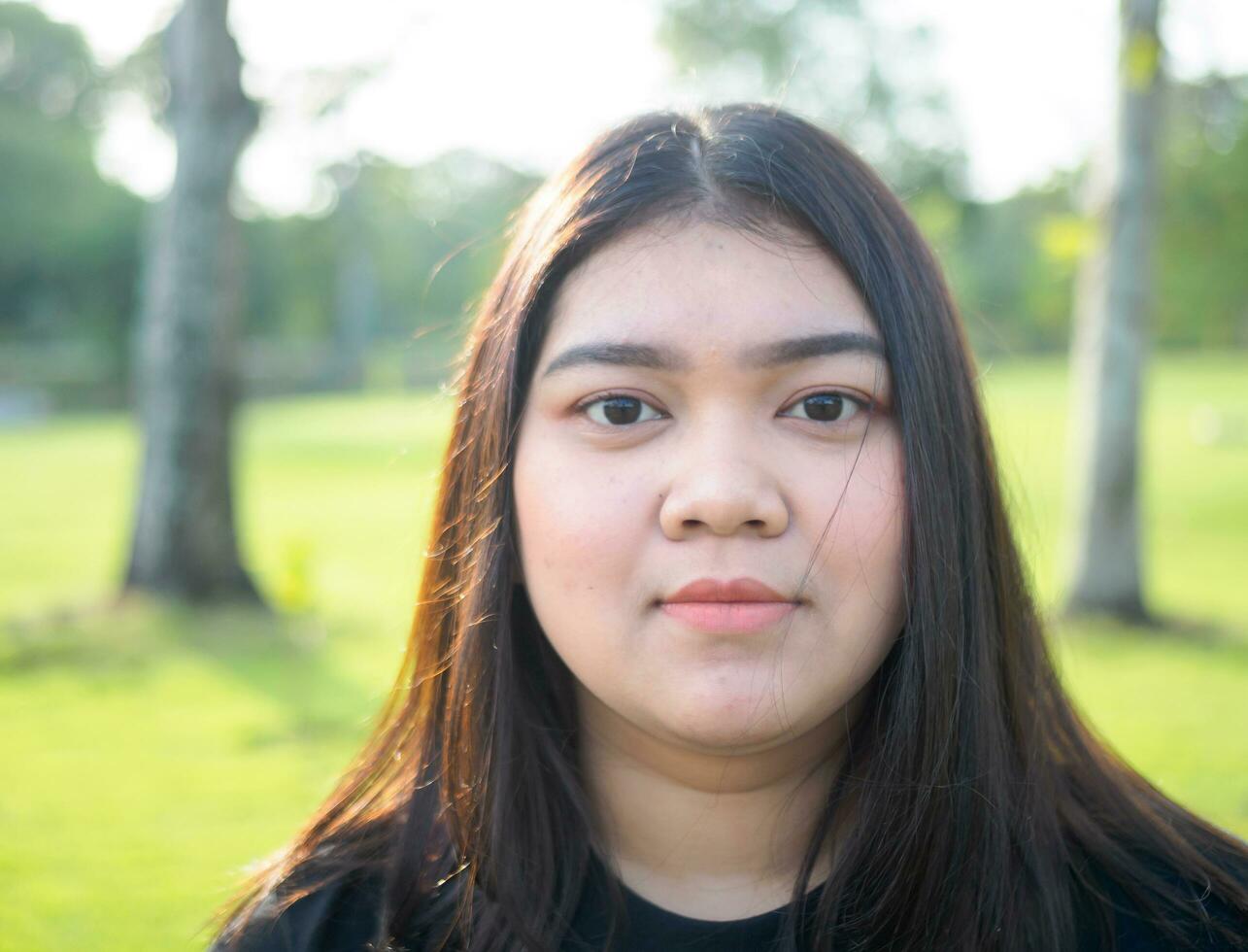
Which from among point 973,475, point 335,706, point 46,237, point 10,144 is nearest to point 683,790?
point 973,475

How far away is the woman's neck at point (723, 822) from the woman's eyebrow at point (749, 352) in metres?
0.52

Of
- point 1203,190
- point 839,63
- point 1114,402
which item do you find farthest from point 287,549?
point 839,63

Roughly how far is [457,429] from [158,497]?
254 inches

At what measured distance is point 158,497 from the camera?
7.87 meters

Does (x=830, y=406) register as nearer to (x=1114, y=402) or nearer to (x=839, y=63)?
(x=1114, y=402)

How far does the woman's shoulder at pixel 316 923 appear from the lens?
1.71 meters

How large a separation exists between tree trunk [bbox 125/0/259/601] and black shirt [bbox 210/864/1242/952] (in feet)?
21.2

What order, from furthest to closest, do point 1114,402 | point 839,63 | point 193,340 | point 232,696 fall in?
point 839,63, point 193,340, point 1114,402, point 232,696

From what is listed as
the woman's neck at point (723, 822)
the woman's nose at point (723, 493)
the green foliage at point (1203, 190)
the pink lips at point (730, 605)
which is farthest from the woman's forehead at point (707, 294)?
the green foliage at point (1203, 190)

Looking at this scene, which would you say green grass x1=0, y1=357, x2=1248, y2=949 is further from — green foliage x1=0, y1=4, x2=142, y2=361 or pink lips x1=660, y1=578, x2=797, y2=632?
green foliage x1=0, y1=4, x2=142, y2=361

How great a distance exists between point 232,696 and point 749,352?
4.99m

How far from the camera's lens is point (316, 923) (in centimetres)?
173

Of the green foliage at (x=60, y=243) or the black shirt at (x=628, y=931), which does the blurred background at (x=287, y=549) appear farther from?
the green foliage at (x=60, y=243)

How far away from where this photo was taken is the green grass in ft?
12.1
